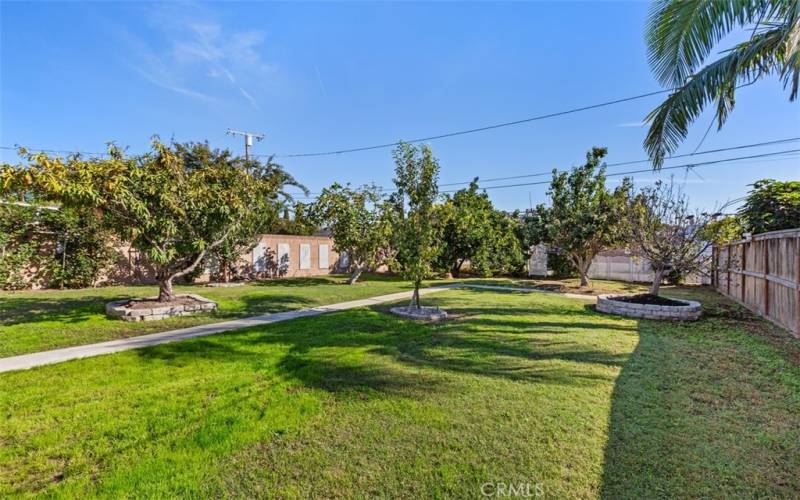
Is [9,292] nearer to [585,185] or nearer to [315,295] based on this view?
[315,295]

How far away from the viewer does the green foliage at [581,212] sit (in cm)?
1347

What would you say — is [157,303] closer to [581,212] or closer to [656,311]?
Answer: [656,311]

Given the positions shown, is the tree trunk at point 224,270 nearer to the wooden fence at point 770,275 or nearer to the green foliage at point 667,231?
the green foliage at point 667,231

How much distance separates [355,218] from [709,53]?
12453 millimetres

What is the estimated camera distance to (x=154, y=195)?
7.85 meters

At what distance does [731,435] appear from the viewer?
10.5 ft

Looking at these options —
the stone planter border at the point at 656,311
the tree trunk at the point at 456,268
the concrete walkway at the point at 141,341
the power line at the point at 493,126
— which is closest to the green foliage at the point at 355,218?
the power line at the point at 493,126

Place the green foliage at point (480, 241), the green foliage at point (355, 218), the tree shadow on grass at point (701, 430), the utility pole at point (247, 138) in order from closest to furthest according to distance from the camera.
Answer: the tree shadow on grass at point (701, 430) → the green foliage at point (355, 218) → the green foliage at point (480, 241) → the utility pole at point (247, 138)

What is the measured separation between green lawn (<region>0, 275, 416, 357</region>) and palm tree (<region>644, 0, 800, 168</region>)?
29.0 feet

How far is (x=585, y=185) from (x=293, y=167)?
19514 mm

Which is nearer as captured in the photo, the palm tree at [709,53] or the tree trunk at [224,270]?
the palm tree at [709,53]

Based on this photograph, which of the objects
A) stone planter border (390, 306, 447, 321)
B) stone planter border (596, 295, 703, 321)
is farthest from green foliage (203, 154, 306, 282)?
stone planter border (596, 295, 703, 321)

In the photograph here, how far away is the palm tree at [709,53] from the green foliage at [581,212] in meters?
7.70

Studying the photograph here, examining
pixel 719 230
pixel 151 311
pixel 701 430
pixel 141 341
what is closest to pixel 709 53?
pixel 701 430
